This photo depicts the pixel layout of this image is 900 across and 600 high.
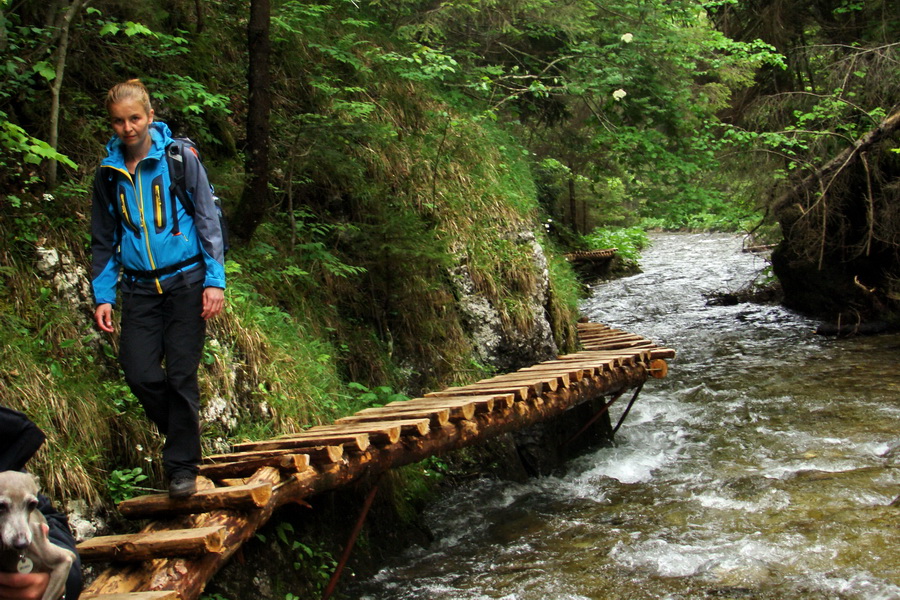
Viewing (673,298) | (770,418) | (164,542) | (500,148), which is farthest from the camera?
(673,298)

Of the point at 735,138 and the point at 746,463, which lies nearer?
the point at 746,463

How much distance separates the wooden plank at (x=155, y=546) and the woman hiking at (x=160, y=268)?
366 mm

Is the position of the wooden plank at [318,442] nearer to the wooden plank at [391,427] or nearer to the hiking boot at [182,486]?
the wooden plank at [391,427]

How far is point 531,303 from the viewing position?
9.05m

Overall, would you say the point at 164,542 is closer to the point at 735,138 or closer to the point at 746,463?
the point at 746,463

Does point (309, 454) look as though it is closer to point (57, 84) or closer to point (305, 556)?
point (305, 556)

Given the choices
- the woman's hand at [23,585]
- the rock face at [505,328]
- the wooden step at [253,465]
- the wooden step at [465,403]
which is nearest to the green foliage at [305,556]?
the wooden step at [253,465]

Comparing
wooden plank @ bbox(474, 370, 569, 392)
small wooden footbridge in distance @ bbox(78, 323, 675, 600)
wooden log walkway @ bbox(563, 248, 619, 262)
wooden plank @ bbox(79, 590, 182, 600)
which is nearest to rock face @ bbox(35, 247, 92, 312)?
small wooden footbridge in distance @ bbox(78, 323, 675, 600)

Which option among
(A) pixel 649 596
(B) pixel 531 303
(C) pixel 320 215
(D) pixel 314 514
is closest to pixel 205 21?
(C) pixel 320 215

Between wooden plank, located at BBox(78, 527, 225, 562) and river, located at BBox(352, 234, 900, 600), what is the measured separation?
192 centimetres

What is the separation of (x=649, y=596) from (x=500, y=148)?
7615 mm

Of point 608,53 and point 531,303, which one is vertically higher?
point 608,53

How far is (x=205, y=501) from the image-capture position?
134 inches

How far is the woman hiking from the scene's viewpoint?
3.42 meters
